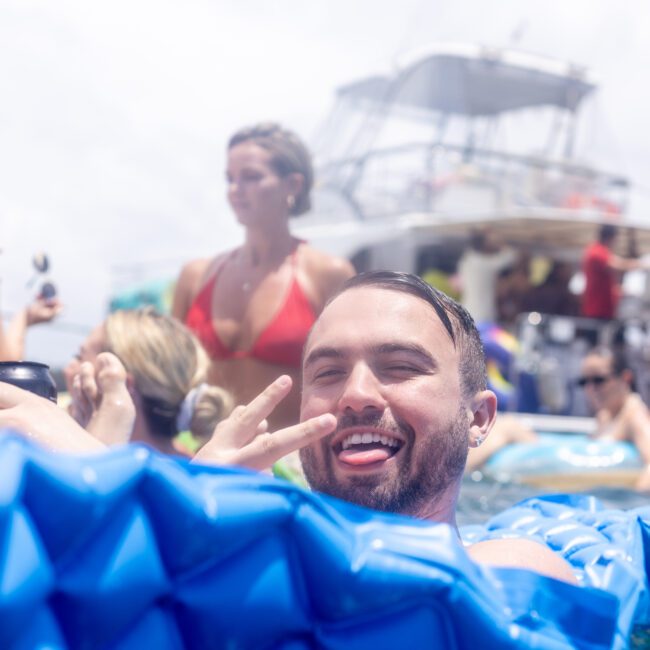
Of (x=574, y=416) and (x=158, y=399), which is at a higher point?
(x=158, y=399)

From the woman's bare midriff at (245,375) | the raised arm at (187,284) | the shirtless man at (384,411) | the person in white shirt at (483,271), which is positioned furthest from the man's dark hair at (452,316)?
the person in white shirt at (483,271)

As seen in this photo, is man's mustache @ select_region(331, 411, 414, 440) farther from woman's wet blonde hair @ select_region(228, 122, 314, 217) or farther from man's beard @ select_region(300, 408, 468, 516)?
woman's wet blonde hair @ select_region(228, 122, 314, 217)

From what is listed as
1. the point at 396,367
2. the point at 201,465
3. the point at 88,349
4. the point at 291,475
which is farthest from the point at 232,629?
the point at 88,349

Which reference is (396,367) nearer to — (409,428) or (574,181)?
(409,428)

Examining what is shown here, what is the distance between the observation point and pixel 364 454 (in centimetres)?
148

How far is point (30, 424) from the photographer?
1.35 m

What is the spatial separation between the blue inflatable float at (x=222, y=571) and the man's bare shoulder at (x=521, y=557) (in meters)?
0.16

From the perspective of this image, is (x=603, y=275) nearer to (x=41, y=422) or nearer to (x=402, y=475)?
(x=402, y=475)

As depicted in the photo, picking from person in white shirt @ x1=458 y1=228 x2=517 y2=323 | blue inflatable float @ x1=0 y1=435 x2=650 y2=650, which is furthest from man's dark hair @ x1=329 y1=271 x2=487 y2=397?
person in white shirt @ x1=458 y1=228 x2=517 y2=323

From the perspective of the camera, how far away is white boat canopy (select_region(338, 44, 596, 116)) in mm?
10742

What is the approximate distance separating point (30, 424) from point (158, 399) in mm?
1164

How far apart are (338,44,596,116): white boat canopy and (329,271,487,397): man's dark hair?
9467mm

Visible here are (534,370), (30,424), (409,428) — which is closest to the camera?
(30,424)

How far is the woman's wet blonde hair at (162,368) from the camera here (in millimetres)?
2475
